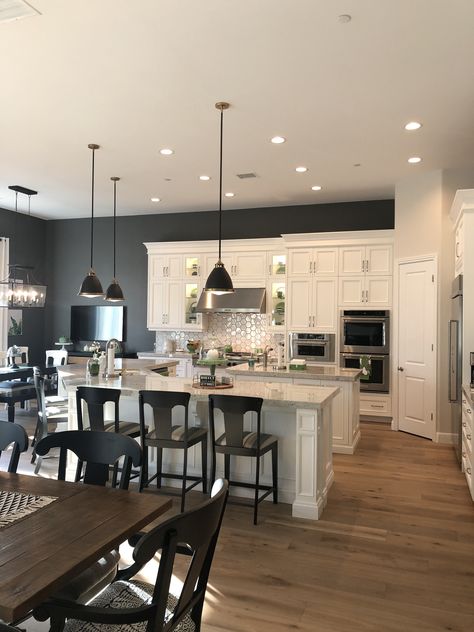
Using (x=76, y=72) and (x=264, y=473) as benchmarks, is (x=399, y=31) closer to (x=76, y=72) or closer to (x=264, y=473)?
(x=76, y=72)

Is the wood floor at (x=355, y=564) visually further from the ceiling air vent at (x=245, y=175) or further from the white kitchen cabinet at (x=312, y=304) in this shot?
the ceiling air vent at (x=245, y=175)

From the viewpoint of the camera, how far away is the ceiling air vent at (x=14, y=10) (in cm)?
273

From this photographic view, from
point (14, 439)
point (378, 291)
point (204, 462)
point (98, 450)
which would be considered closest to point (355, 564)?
point (204, 462)

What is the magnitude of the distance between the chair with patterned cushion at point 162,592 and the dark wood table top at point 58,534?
0.47 ft

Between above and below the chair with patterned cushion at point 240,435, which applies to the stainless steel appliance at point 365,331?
above

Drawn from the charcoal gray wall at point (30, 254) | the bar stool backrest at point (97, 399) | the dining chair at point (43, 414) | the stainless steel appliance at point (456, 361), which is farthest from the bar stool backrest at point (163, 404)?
the charcoal gray wall at point (30, 254)

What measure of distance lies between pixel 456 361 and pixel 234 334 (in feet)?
13.1

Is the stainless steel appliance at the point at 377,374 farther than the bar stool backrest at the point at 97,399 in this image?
Yes

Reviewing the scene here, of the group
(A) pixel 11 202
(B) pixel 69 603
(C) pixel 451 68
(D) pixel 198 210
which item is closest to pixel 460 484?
(C) pixel 451 68

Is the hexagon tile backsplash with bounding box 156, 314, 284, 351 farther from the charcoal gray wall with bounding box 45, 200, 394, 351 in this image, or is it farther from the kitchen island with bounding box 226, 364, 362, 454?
the kitchen island with bounding box 226, 364, 362, 454

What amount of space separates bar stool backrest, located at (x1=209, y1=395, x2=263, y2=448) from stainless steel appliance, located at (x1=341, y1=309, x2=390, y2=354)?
13.1 ft

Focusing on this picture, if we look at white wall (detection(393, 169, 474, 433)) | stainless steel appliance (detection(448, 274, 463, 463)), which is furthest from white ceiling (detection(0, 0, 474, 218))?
stainless steel appliance (detection(448, 274, 463, 463))

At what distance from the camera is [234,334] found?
870 centimetres

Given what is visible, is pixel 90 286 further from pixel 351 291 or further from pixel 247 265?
pixel 351 291
